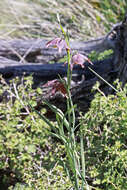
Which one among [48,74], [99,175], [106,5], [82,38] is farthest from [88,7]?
[99,175]

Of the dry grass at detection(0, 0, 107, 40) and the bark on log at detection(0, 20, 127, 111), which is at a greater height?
the dry grass at detection(0, 0, 107, 40)

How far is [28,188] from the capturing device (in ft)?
4.46

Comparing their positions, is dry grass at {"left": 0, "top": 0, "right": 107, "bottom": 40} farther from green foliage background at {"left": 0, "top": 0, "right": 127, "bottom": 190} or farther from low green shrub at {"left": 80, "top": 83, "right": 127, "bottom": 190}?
low green shrub at {"left": 80, "top": 83, "right": 127, "bottom": 190}

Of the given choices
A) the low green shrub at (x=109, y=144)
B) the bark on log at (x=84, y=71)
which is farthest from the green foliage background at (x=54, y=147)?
the bark on log at (x=84, y=71)

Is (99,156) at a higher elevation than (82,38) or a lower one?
lower

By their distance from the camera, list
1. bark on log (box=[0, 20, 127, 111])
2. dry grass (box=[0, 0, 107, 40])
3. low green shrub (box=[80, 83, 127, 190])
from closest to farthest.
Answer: low green shrub (box=[80, 83, 127, 190]) → bark on log (box=[0, 20, 127, 111]) → dry grass (box=[0, 0, 107, 40])


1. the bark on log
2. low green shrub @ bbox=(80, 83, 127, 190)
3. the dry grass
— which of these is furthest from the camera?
the dry grass

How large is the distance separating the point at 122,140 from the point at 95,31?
3.14 metres

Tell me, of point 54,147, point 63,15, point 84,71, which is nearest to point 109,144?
point 54,147

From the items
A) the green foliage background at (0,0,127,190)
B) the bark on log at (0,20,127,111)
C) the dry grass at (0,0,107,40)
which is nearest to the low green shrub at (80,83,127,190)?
the green foliage background at (0,0,127,190)

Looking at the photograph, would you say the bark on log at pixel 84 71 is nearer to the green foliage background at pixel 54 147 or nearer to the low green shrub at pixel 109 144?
the green foliage background at pixel 54 147

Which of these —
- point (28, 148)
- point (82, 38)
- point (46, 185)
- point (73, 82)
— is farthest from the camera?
point (82, 38)

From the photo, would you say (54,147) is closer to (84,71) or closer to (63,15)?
(84,71)

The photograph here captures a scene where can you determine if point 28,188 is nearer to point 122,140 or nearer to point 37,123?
point 37,123
